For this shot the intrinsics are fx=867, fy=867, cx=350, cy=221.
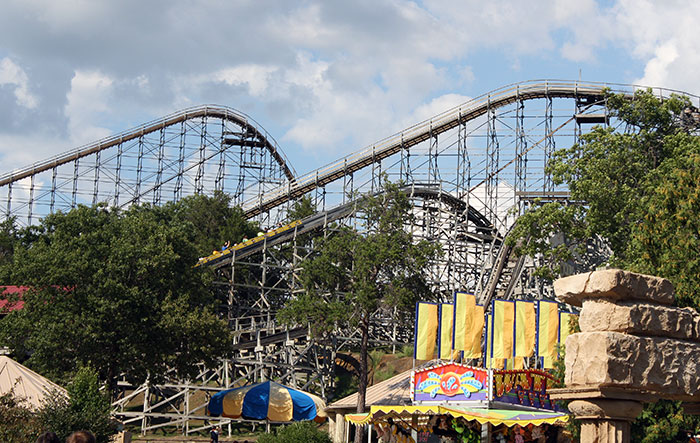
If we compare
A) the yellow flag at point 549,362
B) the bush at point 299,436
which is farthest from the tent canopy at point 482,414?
the bush at point 299,436

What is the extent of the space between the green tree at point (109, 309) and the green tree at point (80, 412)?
9140mm

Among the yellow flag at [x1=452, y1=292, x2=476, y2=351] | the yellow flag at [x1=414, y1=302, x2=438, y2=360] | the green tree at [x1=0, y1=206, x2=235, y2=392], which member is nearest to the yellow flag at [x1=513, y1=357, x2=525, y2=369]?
the yellow flag at [x1=452, y1=292, x2=476, y2=351]

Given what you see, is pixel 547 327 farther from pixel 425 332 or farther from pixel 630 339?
pixel 630 339

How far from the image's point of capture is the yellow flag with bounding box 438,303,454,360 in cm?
2305

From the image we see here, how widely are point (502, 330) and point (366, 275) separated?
8310 millimetres

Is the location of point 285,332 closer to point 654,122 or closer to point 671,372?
point 654,122

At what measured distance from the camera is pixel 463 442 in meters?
20.7

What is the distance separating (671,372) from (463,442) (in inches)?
446

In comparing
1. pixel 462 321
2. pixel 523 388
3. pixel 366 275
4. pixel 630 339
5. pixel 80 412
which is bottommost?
pixel 80 412

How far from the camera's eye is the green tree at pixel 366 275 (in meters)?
29.1

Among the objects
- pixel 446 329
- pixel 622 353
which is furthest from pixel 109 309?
pixel 622 353

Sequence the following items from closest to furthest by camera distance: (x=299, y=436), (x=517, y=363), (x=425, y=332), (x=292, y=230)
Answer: (x=517, y=363), (x=425, y=332), (x=299, y=436), (x=292, y=230)

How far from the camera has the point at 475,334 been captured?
75.8 ft

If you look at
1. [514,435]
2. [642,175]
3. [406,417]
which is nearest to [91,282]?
[406,417]
